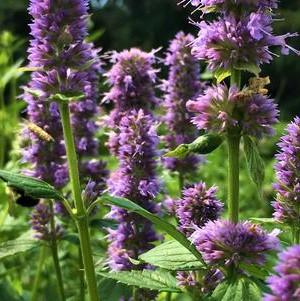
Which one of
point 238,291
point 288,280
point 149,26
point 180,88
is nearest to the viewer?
point 288,280

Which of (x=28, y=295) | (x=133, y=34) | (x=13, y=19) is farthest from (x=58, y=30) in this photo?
(x=133, y=34)

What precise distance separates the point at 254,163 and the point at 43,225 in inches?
65.1

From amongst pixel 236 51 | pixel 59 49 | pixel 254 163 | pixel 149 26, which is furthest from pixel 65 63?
pixel 149 26

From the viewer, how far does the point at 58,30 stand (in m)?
2.33

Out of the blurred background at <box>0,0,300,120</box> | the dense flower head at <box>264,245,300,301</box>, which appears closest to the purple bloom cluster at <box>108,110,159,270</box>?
the dense flower head at <box>264,245,300,301</box>

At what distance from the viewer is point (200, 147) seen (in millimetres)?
2051

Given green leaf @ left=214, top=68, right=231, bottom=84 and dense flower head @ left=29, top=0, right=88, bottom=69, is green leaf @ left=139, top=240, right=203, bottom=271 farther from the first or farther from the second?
dense flower head @ left=29, top=0, right=88, bottom=69

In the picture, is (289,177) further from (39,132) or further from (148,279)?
(39,132)

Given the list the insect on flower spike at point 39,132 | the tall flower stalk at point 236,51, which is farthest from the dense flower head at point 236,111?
the insect on flower spike at point 39,132

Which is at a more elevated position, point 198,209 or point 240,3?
point 240,3

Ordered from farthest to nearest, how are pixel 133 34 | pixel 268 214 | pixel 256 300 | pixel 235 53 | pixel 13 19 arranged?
pixel 133 34
pixel 13 19
pixel 268 214
pixel 235 53
pixel 256 300

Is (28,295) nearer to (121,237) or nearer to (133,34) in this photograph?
(121,237)

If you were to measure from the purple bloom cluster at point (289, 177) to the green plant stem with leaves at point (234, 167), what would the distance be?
225mm

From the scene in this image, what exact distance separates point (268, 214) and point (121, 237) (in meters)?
3.42
